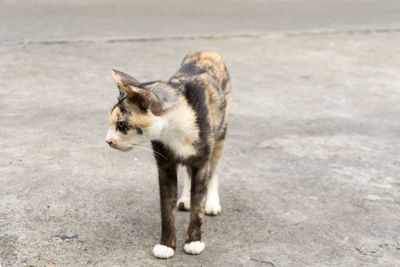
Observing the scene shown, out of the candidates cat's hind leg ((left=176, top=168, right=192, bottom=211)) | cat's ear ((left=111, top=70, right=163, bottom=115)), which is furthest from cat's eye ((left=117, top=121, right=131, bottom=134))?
cat's hind leg ((left=176, top=168, right=192, bottom=211))

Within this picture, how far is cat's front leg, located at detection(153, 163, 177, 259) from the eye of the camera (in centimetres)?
361

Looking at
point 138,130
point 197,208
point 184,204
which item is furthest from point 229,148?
point 138,130

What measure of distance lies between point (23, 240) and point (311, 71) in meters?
5.36

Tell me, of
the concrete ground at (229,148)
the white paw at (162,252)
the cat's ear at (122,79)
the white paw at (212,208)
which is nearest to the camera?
the cat's ear at (122,79)

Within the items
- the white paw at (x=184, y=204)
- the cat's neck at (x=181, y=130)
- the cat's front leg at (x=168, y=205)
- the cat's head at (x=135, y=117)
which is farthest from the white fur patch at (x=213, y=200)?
the cat's head at (x=135, y=117)

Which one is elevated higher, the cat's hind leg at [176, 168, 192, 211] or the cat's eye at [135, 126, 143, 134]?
the cat's eye at [135, 126, 143, 134]

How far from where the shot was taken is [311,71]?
8.04 meters

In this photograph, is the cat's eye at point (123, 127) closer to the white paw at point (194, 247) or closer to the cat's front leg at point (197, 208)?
the cat's front leg at point (197, 208)

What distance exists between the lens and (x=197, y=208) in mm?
3682

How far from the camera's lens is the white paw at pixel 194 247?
142 inches

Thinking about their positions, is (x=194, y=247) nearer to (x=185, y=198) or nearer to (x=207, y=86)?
(x=185, y=198)

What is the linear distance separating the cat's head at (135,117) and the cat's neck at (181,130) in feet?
0.22

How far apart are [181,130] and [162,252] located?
2.53ft

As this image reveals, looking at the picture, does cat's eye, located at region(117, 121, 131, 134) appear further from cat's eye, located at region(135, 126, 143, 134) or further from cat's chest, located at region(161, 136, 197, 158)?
cat's chest, located at region(161, 136, 197, 158)
